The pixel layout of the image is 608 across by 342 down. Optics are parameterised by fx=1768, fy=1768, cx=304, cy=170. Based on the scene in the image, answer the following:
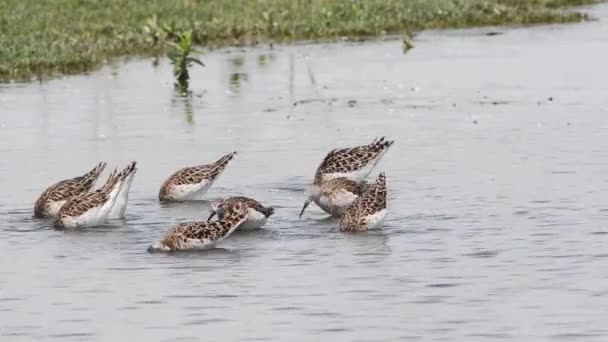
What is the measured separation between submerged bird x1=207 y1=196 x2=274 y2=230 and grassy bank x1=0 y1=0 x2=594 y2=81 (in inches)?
661

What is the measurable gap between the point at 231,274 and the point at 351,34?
27.3 m

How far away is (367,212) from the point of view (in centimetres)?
1747

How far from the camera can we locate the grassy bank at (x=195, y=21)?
119ft

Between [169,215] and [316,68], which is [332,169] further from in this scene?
[316,68]

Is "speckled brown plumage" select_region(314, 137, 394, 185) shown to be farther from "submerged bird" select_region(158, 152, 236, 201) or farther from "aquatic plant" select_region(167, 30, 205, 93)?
"aquatic plant" select_region(167, 30, 205, 93)

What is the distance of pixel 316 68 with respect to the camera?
3566 cm

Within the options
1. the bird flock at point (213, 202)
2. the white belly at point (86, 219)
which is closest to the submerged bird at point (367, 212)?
the bird flock at point (213, 202)

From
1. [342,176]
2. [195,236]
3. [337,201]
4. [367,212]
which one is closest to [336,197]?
[337,201]

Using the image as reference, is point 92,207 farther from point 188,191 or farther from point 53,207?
point 188,191

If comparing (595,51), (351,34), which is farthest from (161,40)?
(595,51)

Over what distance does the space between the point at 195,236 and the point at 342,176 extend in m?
3.83

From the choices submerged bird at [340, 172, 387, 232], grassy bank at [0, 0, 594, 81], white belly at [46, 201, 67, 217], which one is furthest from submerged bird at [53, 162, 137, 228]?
grassy bank at [0, 0, 594, 81]

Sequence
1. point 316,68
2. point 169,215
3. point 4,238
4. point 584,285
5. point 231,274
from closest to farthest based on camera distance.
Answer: point 584,285 < point 231,274 < point 4,238 < point 169,215 < point 316,68

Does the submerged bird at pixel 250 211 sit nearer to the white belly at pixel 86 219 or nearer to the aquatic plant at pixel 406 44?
the white belly at pixel 86 219
